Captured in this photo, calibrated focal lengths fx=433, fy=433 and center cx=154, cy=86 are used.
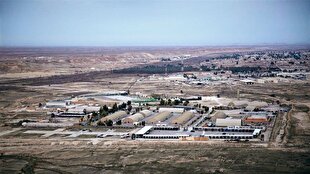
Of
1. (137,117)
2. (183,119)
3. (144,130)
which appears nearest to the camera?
(144,130)

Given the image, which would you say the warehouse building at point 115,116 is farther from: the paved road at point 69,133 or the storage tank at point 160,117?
the paved road at point 69,133

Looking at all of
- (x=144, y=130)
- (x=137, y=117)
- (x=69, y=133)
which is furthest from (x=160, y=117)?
(x=69, y=133)

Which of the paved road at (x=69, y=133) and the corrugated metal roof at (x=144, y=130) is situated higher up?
the corrugated metal roof at (x=144, y=130)

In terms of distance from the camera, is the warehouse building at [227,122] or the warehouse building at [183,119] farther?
the warehouse building at [183,119]

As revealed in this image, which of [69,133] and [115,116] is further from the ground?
[115,116]

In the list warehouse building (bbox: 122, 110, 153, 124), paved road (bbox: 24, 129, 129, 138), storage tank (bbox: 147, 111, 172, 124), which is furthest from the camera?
warehouse building (bbox: 122, 110, 153, 124)

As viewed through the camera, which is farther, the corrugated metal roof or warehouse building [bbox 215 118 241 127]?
A: warehouse building [bbox 215 118 241 127]

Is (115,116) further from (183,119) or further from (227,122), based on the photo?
(227,122)

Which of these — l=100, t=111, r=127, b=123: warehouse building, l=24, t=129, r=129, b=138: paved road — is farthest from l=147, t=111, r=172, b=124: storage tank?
l=24, t=129, r=129, b=138: paved road

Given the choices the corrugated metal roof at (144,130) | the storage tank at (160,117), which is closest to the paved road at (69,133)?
the corrugated metal roof at (144,130)

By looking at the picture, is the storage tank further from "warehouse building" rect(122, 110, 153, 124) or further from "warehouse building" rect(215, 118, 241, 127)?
"warehouse building" rect(215, 118, 241, 127)

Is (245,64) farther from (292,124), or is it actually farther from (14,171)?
(14,171)
